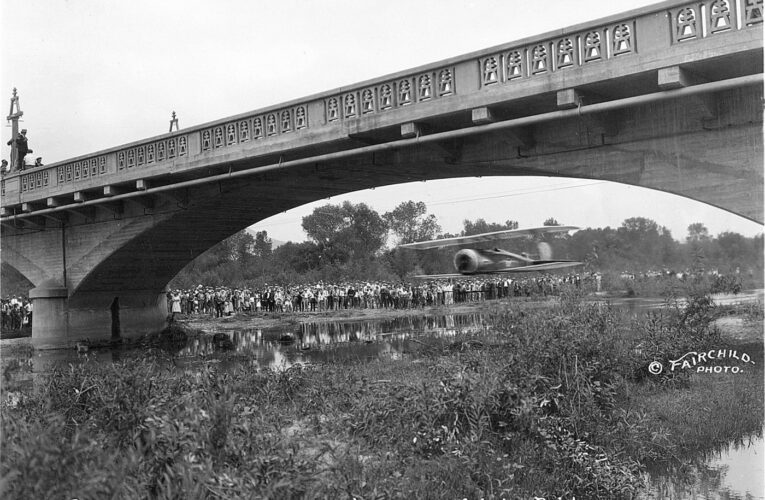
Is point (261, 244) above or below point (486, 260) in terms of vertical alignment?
above

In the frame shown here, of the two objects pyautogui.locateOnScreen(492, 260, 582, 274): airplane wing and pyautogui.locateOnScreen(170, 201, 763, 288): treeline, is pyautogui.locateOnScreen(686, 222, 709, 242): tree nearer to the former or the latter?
pyautogui.locateOnScreen(170, 201, 763, 288): treeline

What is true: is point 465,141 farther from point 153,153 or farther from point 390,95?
point 153,153

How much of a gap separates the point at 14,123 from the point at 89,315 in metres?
8.69

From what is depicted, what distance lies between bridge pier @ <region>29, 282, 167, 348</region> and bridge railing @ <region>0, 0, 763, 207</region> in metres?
5.90

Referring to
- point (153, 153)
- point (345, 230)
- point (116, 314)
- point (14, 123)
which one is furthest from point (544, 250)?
point (345, 230)

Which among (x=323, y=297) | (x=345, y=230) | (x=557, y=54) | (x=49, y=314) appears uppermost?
(x=557, y=54)

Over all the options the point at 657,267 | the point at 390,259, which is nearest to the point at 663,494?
the point at 657,267

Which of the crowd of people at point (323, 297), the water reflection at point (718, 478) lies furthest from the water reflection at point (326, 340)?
the crowd of people at point (323, 297)

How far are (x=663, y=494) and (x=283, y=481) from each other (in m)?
5.77

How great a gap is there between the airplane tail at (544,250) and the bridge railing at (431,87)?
9.65 feet

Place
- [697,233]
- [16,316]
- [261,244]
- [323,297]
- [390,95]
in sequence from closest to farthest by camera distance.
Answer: [697,233] → [390,95] → [16,316] → [323,297] → [261,244]

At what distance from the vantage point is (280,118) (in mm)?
18125

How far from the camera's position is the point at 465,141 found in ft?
53.3

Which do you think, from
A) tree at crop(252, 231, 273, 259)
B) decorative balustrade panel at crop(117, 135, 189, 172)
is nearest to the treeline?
decorative balustrade panel at crop(117, 135, 189, 172)
